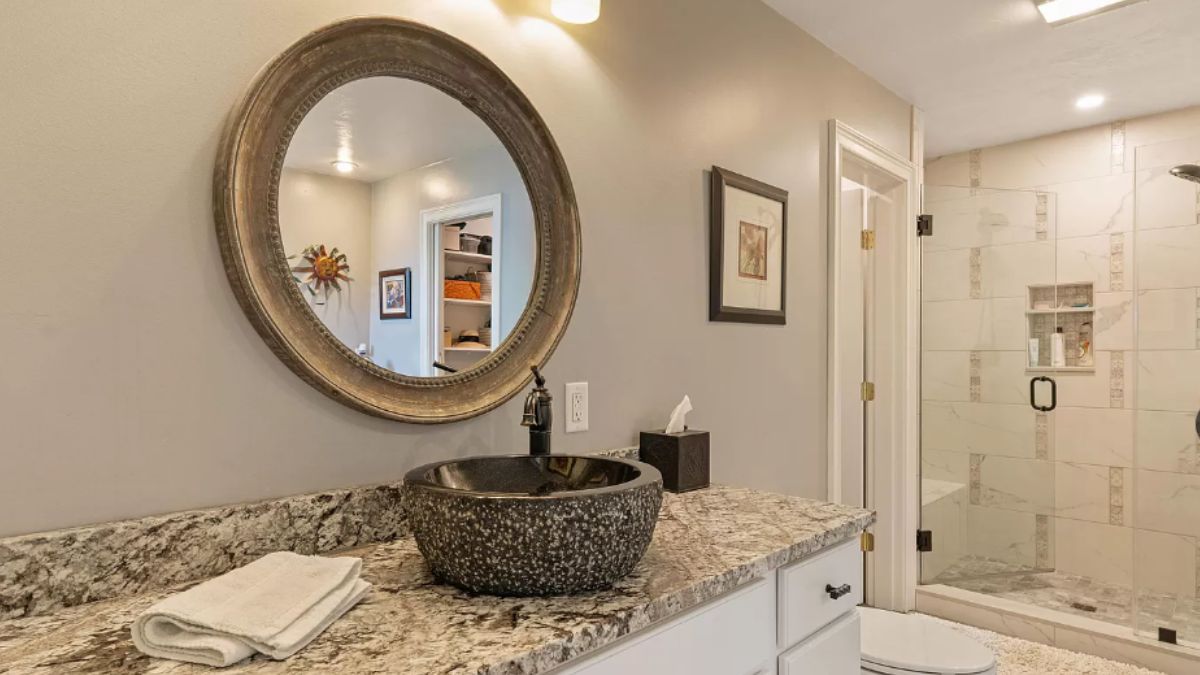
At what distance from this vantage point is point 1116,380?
3453 mm

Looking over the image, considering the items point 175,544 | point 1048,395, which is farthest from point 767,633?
point 1048,395

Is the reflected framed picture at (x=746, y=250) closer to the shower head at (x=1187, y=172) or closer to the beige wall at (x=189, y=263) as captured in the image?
the beige wall at (x=189, y=263)

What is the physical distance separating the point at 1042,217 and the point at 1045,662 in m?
2.02

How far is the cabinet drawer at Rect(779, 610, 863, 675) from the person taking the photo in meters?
1.26

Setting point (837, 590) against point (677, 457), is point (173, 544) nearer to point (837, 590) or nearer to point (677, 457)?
point (677, 457)

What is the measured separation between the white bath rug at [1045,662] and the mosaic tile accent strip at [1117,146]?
7.55 feet

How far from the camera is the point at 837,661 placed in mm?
1405

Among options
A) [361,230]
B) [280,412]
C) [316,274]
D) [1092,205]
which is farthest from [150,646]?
[1092,205]

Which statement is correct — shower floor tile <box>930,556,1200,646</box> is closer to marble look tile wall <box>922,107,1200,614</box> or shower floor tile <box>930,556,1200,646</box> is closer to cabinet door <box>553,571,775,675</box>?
marble look tile wall <box>922,107,1200,614</box>

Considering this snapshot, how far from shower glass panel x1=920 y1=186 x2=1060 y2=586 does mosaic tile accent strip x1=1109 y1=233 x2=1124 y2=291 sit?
0.28 metres

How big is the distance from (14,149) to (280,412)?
0.49m

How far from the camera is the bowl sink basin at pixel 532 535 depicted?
2.97ft

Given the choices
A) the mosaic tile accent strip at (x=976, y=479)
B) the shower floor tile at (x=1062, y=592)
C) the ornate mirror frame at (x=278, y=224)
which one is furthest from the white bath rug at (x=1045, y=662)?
the ornate mirror frame at (x=278, y=224)

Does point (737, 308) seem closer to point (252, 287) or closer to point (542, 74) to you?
point (542, 74)
